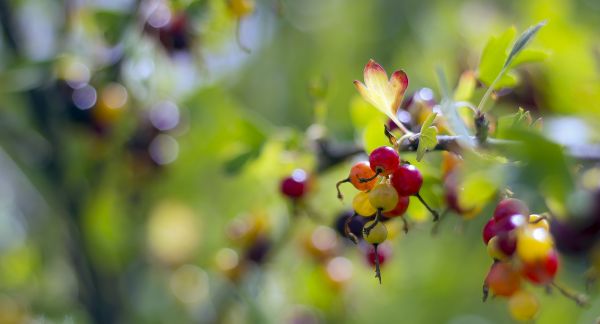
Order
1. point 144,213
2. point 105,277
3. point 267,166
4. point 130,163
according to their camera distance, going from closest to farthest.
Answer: point 267,166
point 130,163
point 105,277
point 144,213

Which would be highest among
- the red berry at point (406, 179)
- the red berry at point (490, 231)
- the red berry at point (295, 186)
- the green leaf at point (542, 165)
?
the red berry at point (295, 186)

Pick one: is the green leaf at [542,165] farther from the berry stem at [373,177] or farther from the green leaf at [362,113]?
the green leaf at [362,113]

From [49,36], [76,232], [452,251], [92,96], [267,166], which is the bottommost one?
[452,251]

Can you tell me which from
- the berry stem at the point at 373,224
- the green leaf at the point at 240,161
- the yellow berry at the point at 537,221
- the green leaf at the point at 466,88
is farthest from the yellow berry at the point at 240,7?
the yellow berry at the point at 537,221

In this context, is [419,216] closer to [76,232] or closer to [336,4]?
[76,232]

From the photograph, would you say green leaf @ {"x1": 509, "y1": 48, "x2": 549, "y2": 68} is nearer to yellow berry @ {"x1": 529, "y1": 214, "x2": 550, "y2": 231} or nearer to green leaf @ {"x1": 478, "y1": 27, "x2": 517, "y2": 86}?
green leaf @ {"x1": 478, "y1": 27, "x2": 517, "y2": 86}

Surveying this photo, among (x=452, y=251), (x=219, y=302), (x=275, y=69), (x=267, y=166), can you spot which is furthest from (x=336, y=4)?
(x=267, y=166)

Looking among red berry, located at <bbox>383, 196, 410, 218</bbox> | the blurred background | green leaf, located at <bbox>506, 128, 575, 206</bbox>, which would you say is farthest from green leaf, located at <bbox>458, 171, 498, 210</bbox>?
the blurred background
